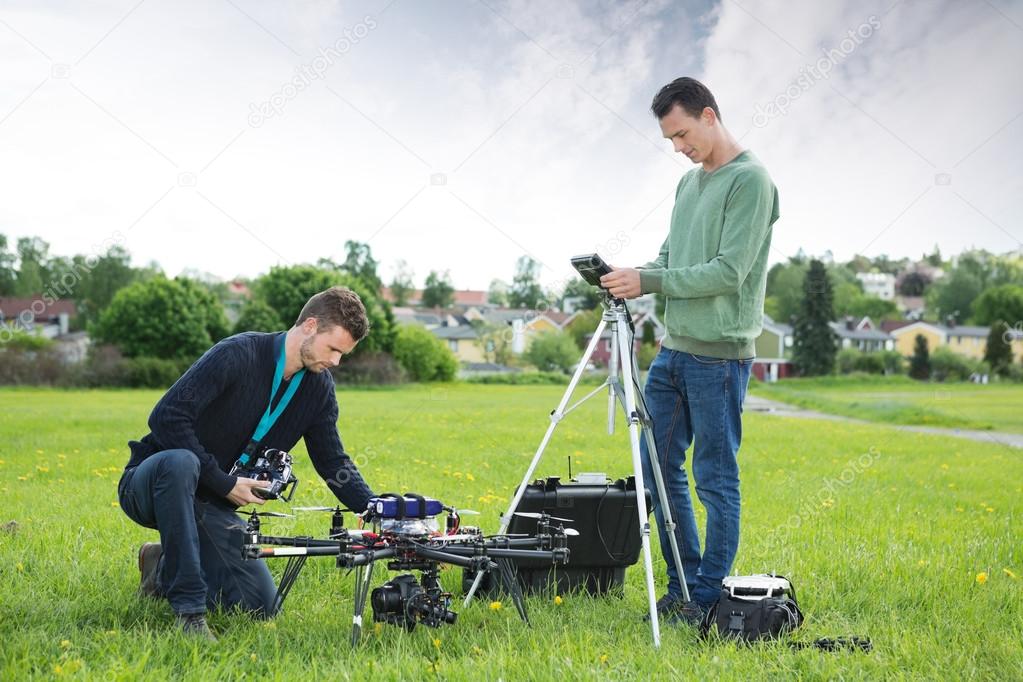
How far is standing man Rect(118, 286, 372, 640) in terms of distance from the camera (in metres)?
3.55

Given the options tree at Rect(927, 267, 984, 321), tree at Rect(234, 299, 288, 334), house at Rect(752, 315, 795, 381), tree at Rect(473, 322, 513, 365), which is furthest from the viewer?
tree at Rect(927, 267, 984, 321)

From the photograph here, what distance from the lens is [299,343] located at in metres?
3.84

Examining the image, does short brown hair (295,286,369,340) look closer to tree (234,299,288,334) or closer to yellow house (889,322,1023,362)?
tree (234,299,288,334)

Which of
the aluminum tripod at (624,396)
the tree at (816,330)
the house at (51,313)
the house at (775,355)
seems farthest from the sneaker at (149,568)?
the house at (775,355)

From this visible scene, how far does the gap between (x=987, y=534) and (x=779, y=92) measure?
11.1ft

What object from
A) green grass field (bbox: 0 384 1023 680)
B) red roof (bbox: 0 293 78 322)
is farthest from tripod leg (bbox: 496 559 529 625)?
red roof (bbox: 0 293 78 322)

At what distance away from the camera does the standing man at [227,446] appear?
3.55 meters

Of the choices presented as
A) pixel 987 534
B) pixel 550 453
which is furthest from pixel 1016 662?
pixel 550 453

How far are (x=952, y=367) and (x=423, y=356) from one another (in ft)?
104

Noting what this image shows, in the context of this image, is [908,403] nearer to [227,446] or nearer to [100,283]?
[227,446]

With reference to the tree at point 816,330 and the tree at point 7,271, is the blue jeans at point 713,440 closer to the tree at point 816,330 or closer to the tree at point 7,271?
the tree at point 816,330

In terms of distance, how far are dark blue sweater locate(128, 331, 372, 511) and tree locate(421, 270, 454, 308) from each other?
67.6 meters

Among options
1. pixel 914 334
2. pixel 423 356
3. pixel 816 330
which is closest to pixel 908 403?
pixel 423 356

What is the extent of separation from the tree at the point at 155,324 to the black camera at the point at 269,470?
134ft
